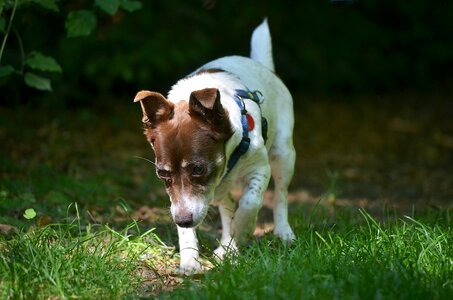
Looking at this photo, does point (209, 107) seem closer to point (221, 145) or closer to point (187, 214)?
point (221, 145)

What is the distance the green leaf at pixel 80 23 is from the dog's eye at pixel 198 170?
5.74 ft

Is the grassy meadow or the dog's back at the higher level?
the dog's back

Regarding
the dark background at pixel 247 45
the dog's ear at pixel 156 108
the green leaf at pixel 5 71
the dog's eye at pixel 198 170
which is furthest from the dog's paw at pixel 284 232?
the dark background at pixel 247 45

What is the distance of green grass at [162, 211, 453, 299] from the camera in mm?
3186

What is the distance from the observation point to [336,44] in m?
11.7

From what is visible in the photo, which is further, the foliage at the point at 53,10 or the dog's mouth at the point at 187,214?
the foliage at the point at 53,10

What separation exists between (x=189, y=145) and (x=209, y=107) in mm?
242

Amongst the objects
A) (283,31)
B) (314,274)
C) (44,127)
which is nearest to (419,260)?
(314,274)

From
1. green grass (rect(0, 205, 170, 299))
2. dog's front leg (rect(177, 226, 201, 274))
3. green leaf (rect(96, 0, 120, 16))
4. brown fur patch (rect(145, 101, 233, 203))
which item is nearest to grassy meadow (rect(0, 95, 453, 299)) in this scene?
green grass (rect(0, 205, 170, 299))

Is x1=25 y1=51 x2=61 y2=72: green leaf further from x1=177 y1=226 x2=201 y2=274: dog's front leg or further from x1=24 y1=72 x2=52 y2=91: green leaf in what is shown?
x1=177 y1=226 x2=201 y2=274: dog's front leg

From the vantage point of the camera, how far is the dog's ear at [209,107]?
3.87 metres

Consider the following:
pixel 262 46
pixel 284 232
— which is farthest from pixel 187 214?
pixel 262 46

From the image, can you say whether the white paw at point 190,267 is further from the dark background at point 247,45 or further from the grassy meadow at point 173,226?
the dark background at point 247,45

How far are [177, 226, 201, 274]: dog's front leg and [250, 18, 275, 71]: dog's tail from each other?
1870 mm
